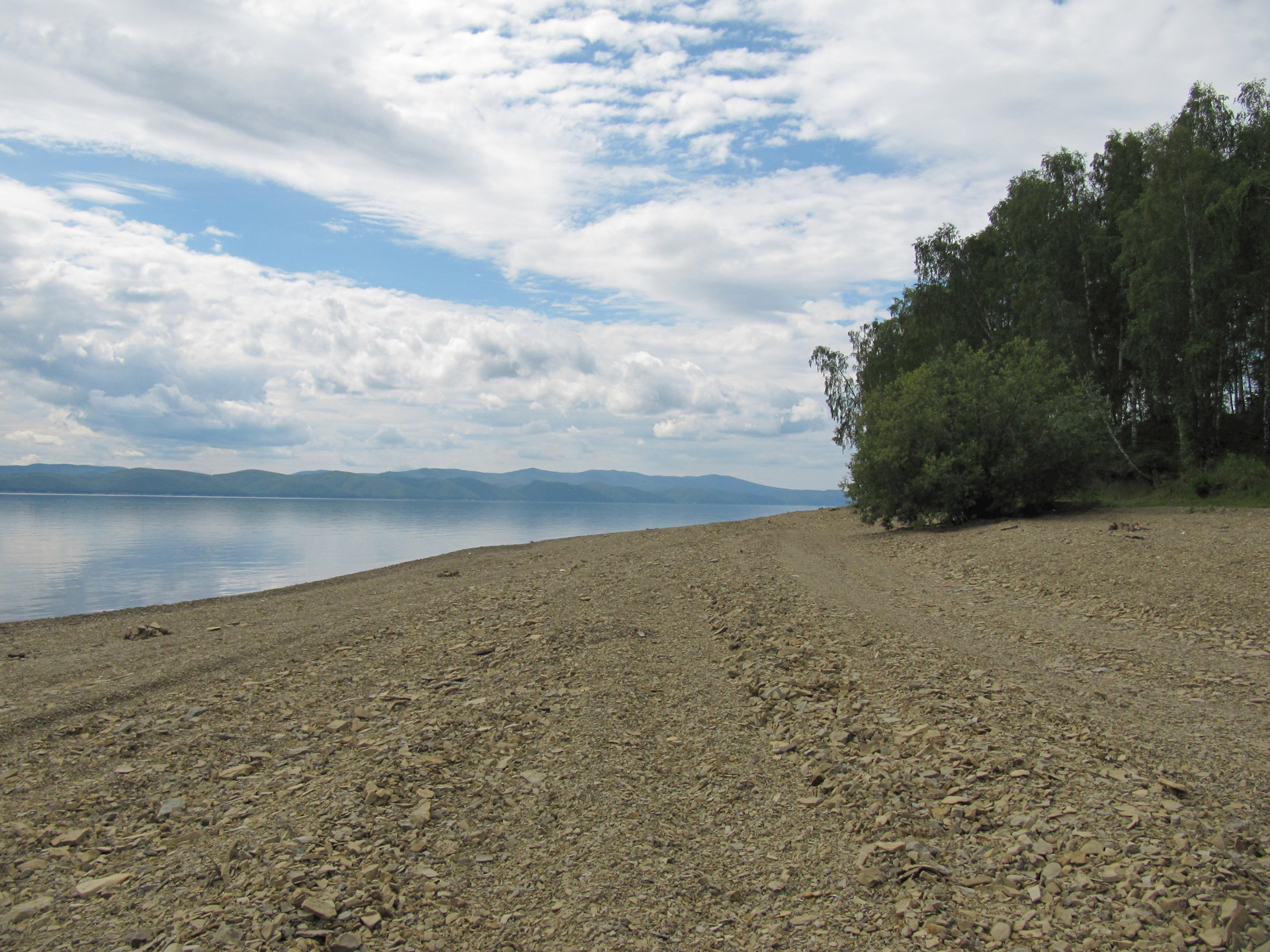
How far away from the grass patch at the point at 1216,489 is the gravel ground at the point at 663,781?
16645mm

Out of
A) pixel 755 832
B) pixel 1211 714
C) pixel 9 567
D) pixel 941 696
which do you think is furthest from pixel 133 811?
pixel 9 567

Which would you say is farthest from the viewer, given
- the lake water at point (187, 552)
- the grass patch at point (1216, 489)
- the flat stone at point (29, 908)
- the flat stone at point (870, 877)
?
the grass patch at point (1216, 489)

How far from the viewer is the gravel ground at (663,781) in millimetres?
3709

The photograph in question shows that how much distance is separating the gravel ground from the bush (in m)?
9.67

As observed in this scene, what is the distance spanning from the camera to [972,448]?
20.4m

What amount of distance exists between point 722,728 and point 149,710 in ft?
19.6

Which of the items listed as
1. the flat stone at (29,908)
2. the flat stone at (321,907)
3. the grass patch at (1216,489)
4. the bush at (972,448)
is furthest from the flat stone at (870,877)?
the grass patch at (1216,489)

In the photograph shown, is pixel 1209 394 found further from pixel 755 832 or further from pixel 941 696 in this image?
pixel 755 832

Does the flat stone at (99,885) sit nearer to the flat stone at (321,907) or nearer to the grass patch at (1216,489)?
the flat stone at (321,907)

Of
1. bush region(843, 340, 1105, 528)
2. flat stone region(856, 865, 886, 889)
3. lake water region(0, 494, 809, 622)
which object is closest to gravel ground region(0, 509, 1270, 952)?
flat stone region(856, 865, 886, 889)

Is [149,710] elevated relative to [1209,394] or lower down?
lower down

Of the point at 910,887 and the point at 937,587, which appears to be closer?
the point at 910,887

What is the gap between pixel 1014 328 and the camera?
3647 centimetres

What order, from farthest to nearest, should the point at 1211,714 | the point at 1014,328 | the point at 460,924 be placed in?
the point at 1014,328 < the point at 1211,714 < the point at 460,924
